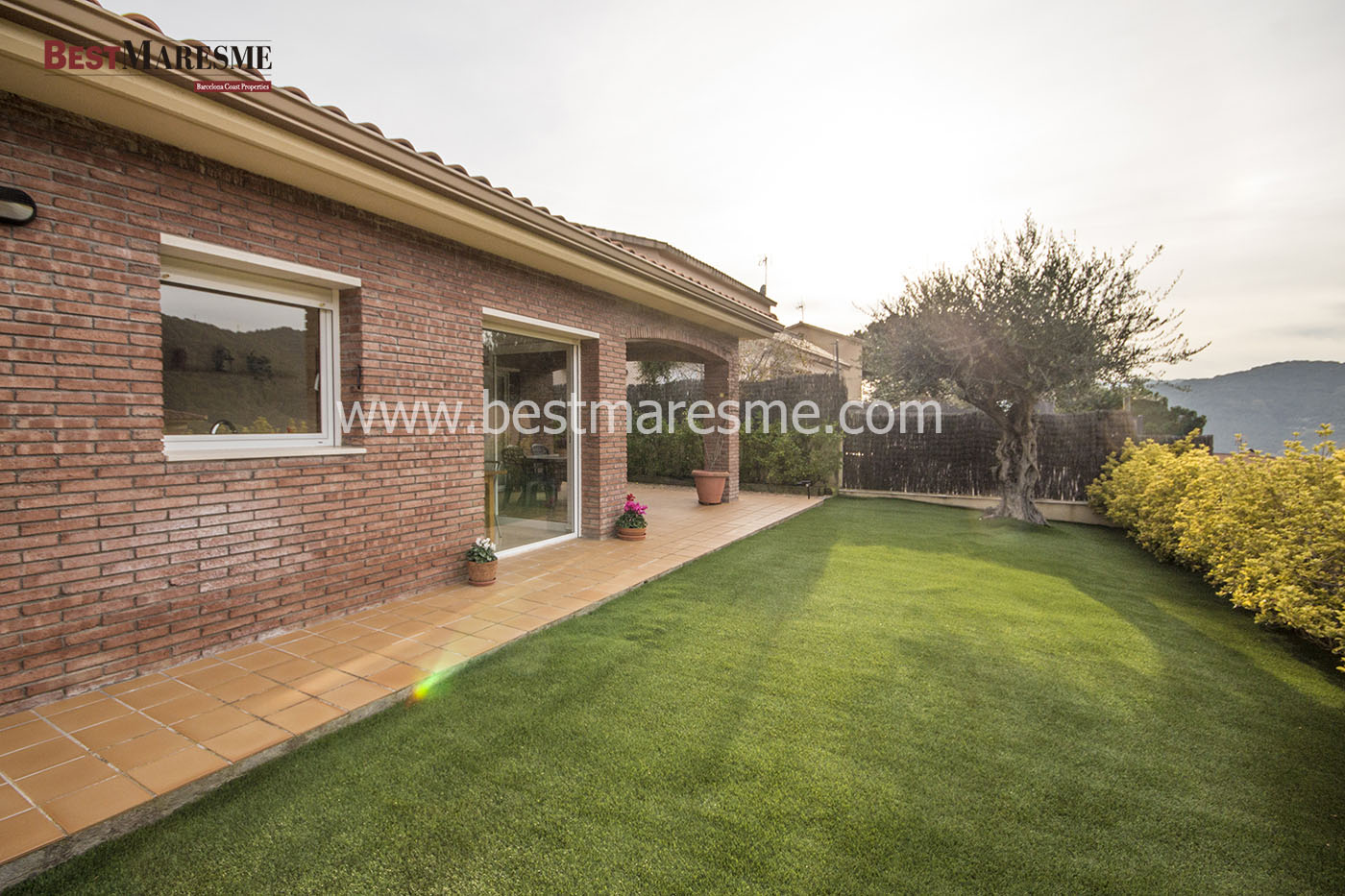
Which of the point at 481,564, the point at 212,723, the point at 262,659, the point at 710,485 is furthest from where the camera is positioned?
the point at 710,485

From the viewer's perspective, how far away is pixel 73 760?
2.31 meters

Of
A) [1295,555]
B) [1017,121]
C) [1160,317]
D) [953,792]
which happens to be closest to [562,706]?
[953,792]

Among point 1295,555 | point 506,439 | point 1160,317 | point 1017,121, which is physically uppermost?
point 1017,121

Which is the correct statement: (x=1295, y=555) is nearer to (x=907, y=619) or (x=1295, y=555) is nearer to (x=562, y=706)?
(x=907, y=619)

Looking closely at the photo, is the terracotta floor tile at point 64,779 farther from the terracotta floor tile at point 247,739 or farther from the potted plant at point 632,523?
the potted plant at point 632,523

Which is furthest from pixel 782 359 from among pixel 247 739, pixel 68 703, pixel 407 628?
pixel 68 703

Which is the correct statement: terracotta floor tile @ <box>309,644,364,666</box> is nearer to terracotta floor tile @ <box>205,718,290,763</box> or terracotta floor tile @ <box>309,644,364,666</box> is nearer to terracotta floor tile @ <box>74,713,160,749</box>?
terracotta floor tile @ <box>205,718,290,763</box>

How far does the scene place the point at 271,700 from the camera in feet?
9.34

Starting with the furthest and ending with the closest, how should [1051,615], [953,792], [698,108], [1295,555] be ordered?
[698,108]
[1051,615]
[1295,555]
[953,792]

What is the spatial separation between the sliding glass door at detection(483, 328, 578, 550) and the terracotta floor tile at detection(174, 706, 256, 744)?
3.33 meters

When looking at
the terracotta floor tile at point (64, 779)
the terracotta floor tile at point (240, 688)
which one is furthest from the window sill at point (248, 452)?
the terracotta floor tile at point (64, 779)

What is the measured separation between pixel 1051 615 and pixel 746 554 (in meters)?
2.92

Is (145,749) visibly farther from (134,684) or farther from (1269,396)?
(1269,396)

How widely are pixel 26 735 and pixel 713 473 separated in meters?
8.16
